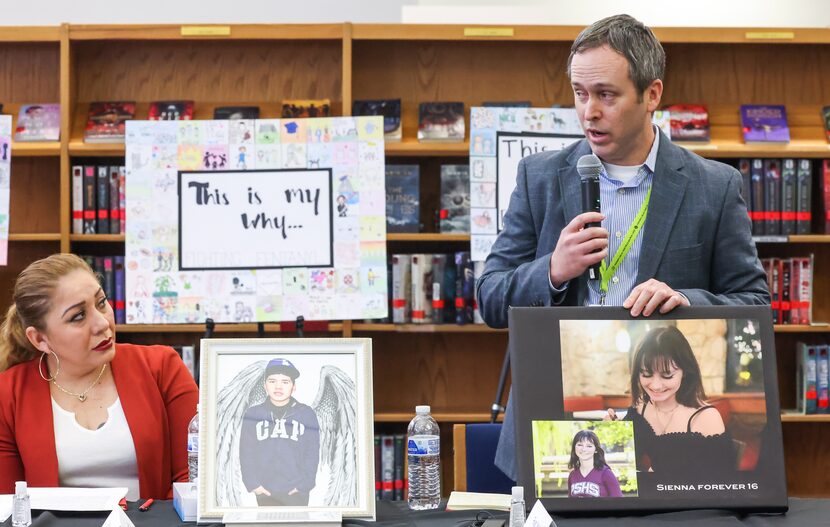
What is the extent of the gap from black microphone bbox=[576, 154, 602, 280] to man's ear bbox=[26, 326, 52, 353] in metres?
1.37

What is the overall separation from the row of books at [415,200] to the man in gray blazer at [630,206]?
2354 millimetres

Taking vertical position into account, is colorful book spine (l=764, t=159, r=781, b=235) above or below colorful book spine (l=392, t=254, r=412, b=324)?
above

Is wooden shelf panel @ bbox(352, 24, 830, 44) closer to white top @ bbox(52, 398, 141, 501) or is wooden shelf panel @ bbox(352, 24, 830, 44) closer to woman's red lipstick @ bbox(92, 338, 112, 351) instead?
woman's red lipstick @ bbox(92, 338, 112, 351)

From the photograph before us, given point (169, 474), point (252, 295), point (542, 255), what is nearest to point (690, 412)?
point (542, 255)

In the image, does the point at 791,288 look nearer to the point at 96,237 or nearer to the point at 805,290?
the point at 805,290

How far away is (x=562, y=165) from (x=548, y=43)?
8.91ft

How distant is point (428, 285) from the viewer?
427 centimetres

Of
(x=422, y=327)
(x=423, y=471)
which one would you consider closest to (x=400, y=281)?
(x=422, y=327)

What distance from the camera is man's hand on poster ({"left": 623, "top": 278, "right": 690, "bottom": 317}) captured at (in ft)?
5.16

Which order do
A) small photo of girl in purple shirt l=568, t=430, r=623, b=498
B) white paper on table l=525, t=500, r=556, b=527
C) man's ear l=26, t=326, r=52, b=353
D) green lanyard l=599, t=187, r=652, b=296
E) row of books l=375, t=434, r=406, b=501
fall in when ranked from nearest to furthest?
white paper on table l=525, t=500, r=556, b=527
small photo of girl in purple shirt l=568, t=430, r=623, b=498
green lanyard l=599, t=187, r=652, b=296
man's ear l=26, t=326, r=52, b=353
row of books l=375, t=434, r=406, b=501

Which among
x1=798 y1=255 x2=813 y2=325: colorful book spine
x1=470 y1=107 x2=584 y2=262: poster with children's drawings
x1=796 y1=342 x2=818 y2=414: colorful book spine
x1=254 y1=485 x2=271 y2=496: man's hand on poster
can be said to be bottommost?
x1=796 y1=342 x2=818 y2=414: colorful book spine

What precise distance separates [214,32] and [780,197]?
2651 mm

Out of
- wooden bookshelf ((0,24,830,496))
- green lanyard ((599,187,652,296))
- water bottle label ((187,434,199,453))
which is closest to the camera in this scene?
water bottle label ((187,434,199,453))

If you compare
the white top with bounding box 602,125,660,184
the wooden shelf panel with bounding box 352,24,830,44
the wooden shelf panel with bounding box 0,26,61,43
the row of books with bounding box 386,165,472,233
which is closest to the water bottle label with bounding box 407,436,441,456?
the white top with bounding box 602,125,660,184
